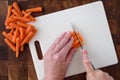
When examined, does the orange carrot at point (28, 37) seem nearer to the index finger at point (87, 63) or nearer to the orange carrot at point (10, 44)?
the orange carrot at point (10, 44)

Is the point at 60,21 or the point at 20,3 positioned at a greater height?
the point at 20,3

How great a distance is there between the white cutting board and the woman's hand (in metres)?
0.06

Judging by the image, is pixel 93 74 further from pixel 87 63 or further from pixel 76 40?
pixel 76 40

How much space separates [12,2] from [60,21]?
0.82 feet

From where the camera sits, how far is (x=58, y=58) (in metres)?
1.26

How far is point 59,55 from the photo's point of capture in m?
1.26

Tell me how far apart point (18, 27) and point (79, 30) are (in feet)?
0.95

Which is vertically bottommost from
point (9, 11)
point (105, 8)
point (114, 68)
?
point (114, 68)

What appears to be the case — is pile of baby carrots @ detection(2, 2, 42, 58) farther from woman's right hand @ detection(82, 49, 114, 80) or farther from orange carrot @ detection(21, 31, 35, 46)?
woman's right hand @ detection(82, 49, 114, 80)

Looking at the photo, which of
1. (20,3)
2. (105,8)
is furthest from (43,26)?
(105,8)

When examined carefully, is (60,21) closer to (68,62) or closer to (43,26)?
(43,26)

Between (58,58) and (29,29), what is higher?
(29,29)

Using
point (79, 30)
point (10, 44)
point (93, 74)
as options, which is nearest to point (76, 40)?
point (79, 30)

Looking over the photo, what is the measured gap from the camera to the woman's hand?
1253 millimetres
